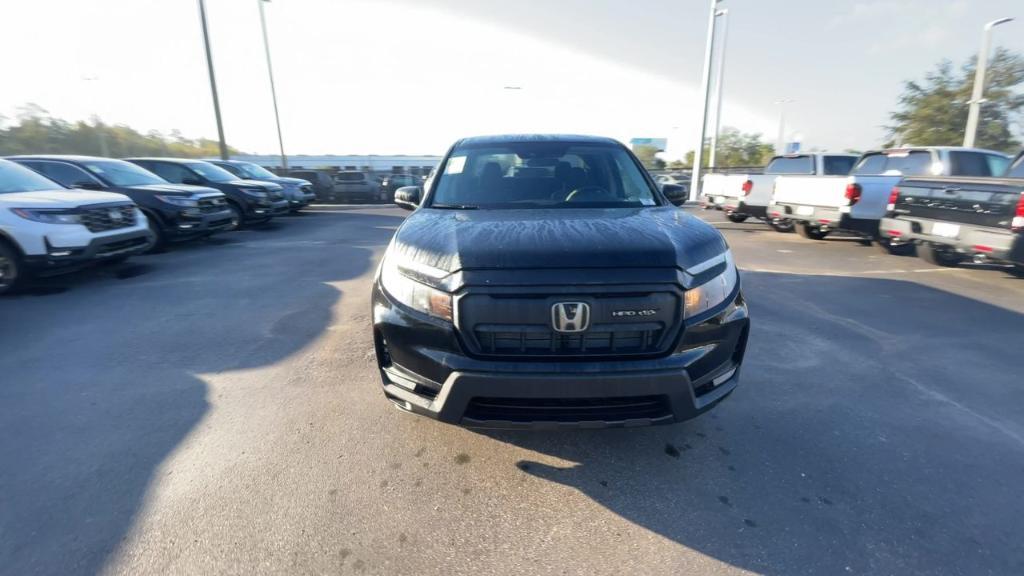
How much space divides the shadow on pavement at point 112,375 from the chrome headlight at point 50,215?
35.0 inches

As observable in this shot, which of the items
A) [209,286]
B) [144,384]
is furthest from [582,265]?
[209,286]

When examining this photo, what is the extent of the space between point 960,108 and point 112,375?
38.0 metres

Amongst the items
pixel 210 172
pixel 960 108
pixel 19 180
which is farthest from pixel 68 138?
pixel 960 108

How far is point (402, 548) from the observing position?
2.01 m

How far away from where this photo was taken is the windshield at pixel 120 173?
8.24 metres

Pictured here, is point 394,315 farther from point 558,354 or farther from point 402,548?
point 402,548

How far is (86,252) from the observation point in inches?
233

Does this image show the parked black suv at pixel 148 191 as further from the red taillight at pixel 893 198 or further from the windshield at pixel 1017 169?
the windshield at pixel 1017 169

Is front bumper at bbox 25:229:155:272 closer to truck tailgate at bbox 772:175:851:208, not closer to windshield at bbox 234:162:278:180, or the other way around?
windshield at bbox 234:162:278:180

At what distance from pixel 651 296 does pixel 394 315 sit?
1.23m

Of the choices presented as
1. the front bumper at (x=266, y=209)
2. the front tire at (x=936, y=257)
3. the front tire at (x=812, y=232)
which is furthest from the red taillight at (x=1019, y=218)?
the front bumper at (x=266, y=209)

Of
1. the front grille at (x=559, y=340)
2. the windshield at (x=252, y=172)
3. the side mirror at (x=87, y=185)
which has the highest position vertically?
the windshield at (x=252, y=172)

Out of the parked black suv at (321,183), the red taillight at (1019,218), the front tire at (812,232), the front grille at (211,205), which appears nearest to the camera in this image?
the red taillight at (1019,218)

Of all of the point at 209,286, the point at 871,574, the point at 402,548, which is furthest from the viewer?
the point at 209,286
